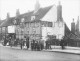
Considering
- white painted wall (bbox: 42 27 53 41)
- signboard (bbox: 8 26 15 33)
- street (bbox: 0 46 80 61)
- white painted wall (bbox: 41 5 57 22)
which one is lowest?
street (bbox: 0 46 80 61)

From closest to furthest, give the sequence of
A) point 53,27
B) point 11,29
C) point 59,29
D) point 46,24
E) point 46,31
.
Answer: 1. point 46,31
2. point 46,24
3. point 53,27
4. point 59,29
5. point 11,29

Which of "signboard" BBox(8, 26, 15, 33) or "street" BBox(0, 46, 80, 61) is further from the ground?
"signboard" BBox(8, 26, 15, 33)

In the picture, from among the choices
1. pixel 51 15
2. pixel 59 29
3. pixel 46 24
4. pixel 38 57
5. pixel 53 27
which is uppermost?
pixel 51 15

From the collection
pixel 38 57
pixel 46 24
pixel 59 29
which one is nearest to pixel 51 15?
pixel 46 24

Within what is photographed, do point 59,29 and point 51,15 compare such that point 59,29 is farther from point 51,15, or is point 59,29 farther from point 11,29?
point 11,29

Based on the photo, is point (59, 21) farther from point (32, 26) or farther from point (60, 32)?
point (32, 26)

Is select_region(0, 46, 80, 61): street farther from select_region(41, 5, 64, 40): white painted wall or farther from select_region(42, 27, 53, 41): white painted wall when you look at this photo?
select_region(41, 5, 64, 40): white painted wall

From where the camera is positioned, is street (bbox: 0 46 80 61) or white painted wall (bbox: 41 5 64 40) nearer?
street (bbox: 0 46 80 61)

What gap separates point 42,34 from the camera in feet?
103

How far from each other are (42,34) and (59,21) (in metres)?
5.23

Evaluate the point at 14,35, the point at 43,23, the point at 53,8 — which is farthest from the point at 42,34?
the point at 14,35

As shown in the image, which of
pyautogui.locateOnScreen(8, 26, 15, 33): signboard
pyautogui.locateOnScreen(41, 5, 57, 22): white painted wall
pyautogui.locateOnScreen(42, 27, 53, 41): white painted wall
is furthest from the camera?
pyautogui.locateOnScreen(8, 26, 15, 33): signboard

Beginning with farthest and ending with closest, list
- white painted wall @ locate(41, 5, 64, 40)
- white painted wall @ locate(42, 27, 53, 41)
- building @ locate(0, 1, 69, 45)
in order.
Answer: white painted wall @ locate(41, 5, 64, 40), building @ locate(0, 1, 69, 45), white painted wall @ locate(42, 27, 53, 41)

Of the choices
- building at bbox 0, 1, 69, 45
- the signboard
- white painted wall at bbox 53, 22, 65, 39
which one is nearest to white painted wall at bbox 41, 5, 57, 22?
building at bbox 0, 1, 69, 45
